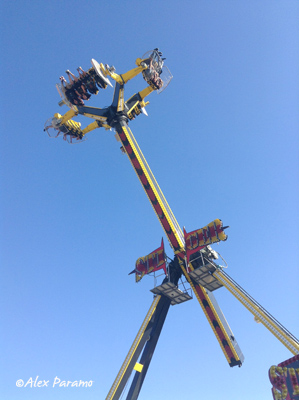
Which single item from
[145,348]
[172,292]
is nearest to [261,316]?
[172,292]

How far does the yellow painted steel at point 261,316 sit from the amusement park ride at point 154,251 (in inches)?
2.6

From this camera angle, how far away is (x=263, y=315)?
22000mm

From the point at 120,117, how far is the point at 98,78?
12.2 ft

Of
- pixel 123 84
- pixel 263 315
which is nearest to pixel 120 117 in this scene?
pixel 123 84

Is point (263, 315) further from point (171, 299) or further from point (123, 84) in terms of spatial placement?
point (123, 84)

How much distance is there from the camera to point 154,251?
2812 cm

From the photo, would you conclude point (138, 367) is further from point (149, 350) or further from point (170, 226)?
point (170, 226)

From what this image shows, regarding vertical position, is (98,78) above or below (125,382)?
above

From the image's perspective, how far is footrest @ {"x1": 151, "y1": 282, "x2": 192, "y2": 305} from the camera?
85.5ft

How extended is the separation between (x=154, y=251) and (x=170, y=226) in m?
2.54

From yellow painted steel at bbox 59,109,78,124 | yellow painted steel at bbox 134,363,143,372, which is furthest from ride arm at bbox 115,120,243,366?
yellow painted steel at bbox 134,363,143,372

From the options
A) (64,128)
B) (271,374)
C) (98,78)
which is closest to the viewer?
(271,374)

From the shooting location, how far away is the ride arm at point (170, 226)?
25.7 metres

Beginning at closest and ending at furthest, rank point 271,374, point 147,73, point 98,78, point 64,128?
point 271,374, point 98,78, point 147,73, point 64,128
